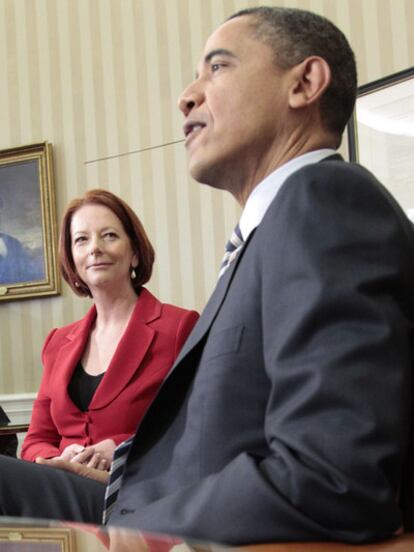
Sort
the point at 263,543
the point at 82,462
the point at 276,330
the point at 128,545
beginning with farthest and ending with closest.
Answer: the point at 82,462 → the point at 276,330 → the point at 263,543 → the point at 128,545

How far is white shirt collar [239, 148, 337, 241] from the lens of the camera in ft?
6.79

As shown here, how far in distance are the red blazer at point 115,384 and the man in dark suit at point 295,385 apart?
190cm

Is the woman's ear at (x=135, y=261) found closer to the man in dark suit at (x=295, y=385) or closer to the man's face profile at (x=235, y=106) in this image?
the man's face profile at (x=235, y=106)

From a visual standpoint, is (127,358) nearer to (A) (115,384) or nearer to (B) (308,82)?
(A) (115,384)

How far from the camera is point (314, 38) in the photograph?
7.39ft

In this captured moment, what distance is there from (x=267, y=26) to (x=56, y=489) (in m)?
1.32

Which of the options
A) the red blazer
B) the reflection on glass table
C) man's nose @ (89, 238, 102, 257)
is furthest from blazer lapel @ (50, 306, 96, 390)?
the reflection on glass table

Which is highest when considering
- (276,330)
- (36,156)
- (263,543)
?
(36,156)

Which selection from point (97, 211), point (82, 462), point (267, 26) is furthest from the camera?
point (97, 211)

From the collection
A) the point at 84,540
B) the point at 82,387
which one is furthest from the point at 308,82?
the point at 82,387

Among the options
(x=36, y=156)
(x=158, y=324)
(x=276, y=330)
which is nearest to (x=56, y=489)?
(x=276, y=330)

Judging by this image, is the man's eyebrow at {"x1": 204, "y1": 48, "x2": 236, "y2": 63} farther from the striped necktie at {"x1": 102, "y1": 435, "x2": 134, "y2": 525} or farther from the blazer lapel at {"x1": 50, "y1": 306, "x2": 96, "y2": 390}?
the blazer lapel at {"x1": 50, "y1": 306, "x2": 96, "y2": 390}

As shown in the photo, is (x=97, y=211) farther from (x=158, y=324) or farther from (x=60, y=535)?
(x=60, y=535)

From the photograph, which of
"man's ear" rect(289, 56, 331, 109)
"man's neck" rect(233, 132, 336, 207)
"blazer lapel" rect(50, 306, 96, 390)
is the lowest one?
"blazer lapel" rect(50, 306, 96, 390)
